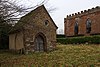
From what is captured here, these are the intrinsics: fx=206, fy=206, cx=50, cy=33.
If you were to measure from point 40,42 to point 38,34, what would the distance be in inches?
50.2

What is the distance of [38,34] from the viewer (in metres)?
28.9

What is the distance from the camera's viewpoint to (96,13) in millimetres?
41844

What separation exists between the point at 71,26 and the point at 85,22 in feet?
18.1

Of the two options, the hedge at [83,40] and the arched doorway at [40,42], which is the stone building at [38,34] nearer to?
the arched doorway at [40,42]

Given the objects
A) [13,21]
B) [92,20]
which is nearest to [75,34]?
[92,20]

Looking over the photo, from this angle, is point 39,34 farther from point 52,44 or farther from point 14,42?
point 14,42

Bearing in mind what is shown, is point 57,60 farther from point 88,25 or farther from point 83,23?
point 83,23

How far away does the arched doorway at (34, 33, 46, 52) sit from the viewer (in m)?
28.8

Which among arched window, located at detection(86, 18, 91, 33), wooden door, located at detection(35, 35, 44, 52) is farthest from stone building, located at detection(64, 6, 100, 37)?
wooden door, located at detection(35, 35, 44, 52)

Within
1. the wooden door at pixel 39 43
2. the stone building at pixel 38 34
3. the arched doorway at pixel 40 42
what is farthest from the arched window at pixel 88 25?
the wooden door at pixel 39 43

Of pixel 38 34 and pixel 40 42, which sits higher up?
pixel 38 34

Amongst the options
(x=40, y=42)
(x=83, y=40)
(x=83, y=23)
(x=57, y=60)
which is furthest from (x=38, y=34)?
(x=83, y=23)

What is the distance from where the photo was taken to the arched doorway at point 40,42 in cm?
2885

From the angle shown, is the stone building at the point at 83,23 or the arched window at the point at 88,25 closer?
the stone building at the point at 83,23
